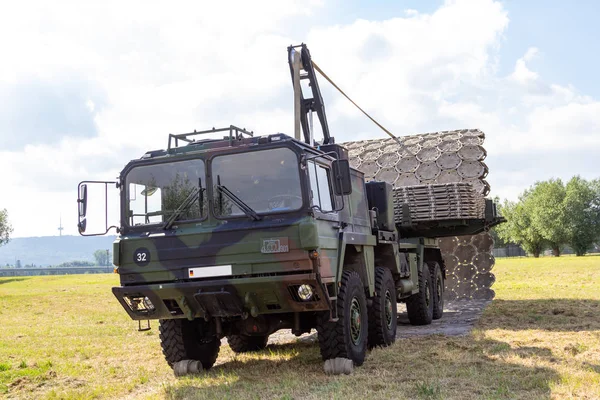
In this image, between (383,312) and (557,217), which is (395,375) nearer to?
(383,312)

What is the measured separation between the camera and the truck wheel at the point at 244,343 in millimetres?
10102

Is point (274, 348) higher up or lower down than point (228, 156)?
lower down

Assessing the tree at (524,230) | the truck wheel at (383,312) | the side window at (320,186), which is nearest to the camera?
the side window at (320,186)

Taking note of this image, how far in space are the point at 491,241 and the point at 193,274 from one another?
11388mm

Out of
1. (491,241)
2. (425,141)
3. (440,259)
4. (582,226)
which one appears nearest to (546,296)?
(491,241)

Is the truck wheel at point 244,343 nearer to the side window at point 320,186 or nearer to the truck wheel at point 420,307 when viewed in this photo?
the side window at point 320,186

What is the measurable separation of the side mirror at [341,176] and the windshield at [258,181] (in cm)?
39

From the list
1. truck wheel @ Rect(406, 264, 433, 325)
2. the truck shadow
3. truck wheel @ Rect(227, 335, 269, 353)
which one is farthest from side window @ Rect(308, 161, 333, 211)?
truck wheel @ Rect(406, 264, 433, 325)

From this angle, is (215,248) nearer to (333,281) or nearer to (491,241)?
(333,281)

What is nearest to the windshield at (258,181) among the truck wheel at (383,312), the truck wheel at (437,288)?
the truck wheel at (383,312)

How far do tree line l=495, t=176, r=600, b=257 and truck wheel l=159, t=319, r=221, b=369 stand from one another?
6612 cm

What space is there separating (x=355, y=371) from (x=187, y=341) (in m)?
2.08

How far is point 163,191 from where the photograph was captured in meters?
7.99

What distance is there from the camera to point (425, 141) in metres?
17.2
